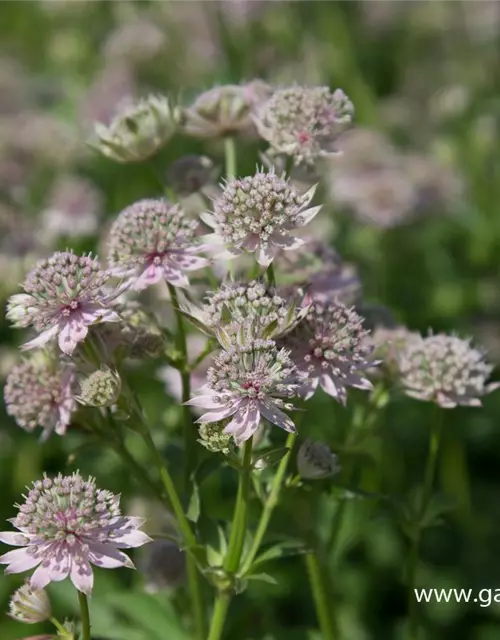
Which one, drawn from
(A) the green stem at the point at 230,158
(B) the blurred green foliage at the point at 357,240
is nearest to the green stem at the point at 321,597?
(B) the blurred green foliage at the point at 357,240

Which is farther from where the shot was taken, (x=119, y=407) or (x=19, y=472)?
(x=19, y=472)

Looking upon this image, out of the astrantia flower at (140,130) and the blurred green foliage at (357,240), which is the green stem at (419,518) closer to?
the blurred green foliage at (357,240)

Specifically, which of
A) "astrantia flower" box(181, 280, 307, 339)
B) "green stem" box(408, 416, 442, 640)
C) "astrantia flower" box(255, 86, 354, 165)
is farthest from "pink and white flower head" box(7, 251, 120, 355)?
"green stem" box(408, 416, 442, 640)

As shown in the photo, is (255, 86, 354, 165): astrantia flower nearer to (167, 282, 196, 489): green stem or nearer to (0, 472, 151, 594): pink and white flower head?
(167, 282, 196, 489): green stem

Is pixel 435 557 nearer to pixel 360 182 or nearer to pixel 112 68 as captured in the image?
pixel 360 182

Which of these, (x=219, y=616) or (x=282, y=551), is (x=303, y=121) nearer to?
(x=282, y=551)

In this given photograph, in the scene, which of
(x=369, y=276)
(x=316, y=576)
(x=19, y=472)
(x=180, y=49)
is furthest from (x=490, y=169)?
(x=316, y=576)

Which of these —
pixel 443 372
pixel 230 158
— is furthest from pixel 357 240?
pixel 443 372
